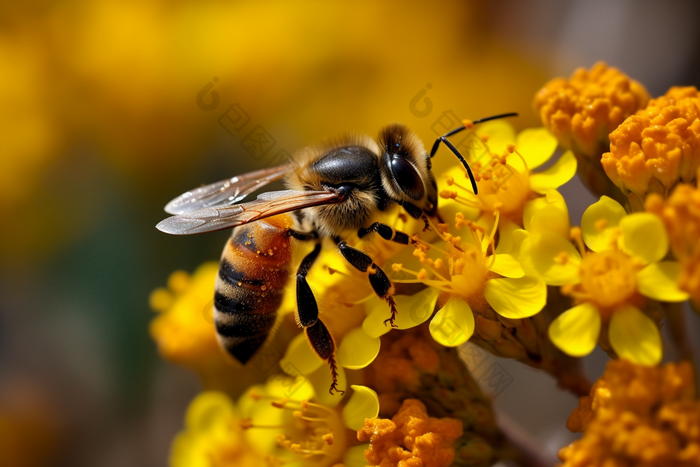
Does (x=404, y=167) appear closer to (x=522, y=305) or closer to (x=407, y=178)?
(x=407, y=178)

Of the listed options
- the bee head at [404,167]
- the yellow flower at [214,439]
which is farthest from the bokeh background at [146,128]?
the bee head at [404,167]

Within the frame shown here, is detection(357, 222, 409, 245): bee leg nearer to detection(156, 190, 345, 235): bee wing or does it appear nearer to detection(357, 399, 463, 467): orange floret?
detection(156, 190, 345, 235): bee wing

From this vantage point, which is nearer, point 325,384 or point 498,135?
point 325,384

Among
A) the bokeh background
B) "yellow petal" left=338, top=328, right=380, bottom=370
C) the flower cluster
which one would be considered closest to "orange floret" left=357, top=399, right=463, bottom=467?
the flower cluster

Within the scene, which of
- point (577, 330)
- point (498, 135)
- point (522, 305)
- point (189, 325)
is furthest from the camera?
point (189, 325)

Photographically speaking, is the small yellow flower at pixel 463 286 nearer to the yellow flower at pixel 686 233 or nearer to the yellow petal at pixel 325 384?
the yellow petal at pixel 325 384

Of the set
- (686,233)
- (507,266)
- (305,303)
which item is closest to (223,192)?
(305,303)
